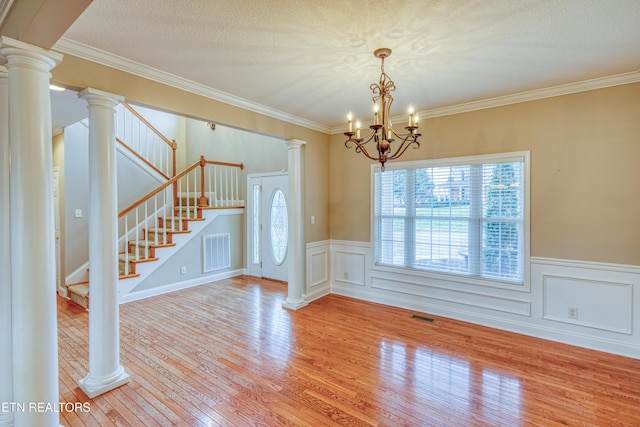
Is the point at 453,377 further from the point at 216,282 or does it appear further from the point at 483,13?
the point at 216,282

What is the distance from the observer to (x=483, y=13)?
6.42 ft

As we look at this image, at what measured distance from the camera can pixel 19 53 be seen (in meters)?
1.74

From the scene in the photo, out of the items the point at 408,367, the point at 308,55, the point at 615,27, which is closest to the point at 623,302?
the point at 408,367

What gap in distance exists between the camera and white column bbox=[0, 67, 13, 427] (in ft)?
6.28

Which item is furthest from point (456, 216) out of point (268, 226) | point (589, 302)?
point (268, 226)

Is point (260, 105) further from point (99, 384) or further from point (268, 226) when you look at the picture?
point (99, 384)

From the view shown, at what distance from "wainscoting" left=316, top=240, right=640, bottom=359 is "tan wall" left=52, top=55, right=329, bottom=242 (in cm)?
66

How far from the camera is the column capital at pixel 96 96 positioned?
2330 millimetres

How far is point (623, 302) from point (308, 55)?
3.75m

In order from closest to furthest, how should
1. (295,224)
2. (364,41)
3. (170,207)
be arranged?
(364,41) → (295,224) → (170,207)

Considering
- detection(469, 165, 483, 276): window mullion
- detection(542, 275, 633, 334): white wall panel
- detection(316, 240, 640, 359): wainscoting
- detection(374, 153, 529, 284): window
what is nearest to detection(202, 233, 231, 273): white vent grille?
detection(316, 240, 640, 359): wainscoting

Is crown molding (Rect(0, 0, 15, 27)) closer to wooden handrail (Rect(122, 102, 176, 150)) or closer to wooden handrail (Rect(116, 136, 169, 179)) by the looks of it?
wooden handrail (Rect(116, 136, 169, 179))

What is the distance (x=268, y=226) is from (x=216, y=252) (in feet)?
3.61

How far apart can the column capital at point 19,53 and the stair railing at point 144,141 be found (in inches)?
163
